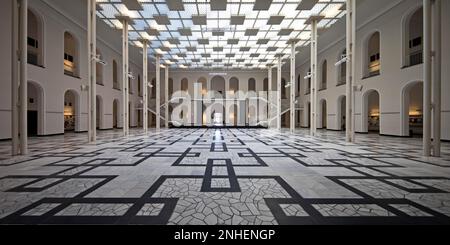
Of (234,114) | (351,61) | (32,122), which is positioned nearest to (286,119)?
(234,114)

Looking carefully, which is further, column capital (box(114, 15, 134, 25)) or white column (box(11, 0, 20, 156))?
column capital (box(114, 15, 134, 25))

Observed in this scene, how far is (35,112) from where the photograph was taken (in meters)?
14.3

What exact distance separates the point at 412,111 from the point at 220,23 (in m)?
18.5

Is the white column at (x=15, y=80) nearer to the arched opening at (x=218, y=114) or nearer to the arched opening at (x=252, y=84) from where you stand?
the arched opening at (x=218, y=114)

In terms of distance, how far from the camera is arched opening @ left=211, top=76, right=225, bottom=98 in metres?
31.6

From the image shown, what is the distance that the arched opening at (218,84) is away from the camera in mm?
31603

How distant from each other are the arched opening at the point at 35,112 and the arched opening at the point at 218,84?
67.9 ft

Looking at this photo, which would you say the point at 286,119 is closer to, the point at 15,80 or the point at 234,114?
the point at 234,114

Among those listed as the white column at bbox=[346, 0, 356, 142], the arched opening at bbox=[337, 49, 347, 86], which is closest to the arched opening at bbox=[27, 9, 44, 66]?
the white column at bbox=[346, 0, 356, 142]

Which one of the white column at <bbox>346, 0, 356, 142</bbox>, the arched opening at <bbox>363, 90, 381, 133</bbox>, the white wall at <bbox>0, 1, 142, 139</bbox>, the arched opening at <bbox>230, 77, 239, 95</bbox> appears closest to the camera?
the white column at <bbox>346, 0, 356, 142</bbox>

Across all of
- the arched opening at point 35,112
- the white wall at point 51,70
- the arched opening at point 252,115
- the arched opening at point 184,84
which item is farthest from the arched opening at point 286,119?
the arched opening at point 35,112

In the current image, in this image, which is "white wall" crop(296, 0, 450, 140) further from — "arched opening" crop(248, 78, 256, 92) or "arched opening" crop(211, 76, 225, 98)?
"arched opening" crop(211, 76, 225, 98)

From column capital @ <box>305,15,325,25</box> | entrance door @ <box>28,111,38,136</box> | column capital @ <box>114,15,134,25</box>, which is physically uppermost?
column capital @ <box>305,15,325,25</box>

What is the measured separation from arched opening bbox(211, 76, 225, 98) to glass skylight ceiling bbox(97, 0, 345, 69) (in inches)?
385
